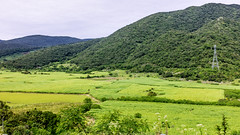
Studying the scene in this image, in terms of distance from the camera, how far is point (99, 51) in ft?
648

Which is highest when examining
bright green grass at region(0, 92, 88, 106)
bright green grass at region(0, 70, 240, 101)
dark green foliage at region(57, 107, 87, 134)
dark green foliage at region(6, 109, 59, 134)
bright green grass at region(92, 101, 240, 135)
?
dark green foliage at region(57, 107, 87, 134)

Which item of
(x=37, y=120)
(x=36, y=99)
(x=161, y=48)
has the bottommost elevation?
(x=36, y=99)

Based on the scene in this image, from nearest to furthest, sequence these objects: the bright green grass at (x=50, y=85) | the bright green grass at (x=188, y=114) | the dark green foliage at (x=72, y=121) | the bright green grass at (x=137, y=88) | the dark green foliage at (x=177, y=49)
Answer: the dark green foliage at (x=72, y=121) < the bright green grass at (x=188, y=114) < the bright green grass at (x=137, y=88) < the bright green grass at (x=50, y=85) < the dark green foliage at (x=177, y=49)

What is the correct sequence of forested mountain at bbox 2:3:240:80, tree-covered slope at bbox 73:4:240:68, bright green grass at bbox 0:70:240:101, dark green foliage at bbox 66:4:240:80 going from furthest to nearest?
tree-covered slope at bbox 73:4:240:68 → dark green foliage at bbox 66:4:240:80 → forested mountain at bbox 2:3:240:80 → bright green grass at bbox 0:70:240:101

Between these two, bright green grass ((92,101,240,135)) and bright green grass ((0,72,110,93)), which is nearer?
bright green grass ((92,101,240,135))

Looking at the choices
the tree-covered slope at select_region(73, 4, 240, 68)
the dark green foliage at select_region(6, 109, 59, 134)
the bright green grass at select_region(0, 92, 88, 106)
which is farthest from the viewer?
the tree-covered slope at select_region(73, 4, 240, 68)

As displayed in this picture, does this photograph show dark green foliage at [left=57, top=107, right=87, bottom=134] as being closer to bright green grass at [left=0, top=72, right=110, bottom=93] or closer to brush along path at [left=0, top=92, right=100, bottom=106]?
brush along path at [left=0, top=92, right=100, bottom=106]

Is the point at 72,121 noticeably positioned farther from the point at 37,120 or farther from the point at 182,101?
Answer: the point at 182,101

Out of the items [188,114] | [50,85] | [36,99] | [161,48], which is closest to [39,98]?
[36,99]

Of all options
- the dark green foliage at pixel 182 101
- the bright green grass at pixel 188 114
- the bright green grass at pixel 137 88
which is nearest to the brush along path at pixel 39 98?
the bright green grass at pixel 137 88

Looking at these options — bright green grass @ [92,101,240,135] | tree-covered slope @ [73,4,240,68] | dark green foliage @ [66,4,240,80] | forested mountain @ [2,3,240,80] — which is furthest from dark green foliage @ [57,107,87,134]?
tree-covered slope @ [73,4,240,68]

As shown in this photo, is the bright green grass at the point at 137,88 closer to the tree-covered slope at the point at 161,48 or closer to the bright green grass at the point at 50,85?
the bright green grass at the point at 50,85

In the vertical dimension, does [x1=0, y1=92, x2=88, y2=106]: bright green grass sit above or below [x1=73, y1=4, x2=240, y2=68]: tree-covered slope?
below

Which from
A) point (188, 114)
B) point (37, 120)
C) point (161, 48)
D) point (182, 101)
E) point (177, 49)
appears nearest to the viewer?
point (37, 120)
